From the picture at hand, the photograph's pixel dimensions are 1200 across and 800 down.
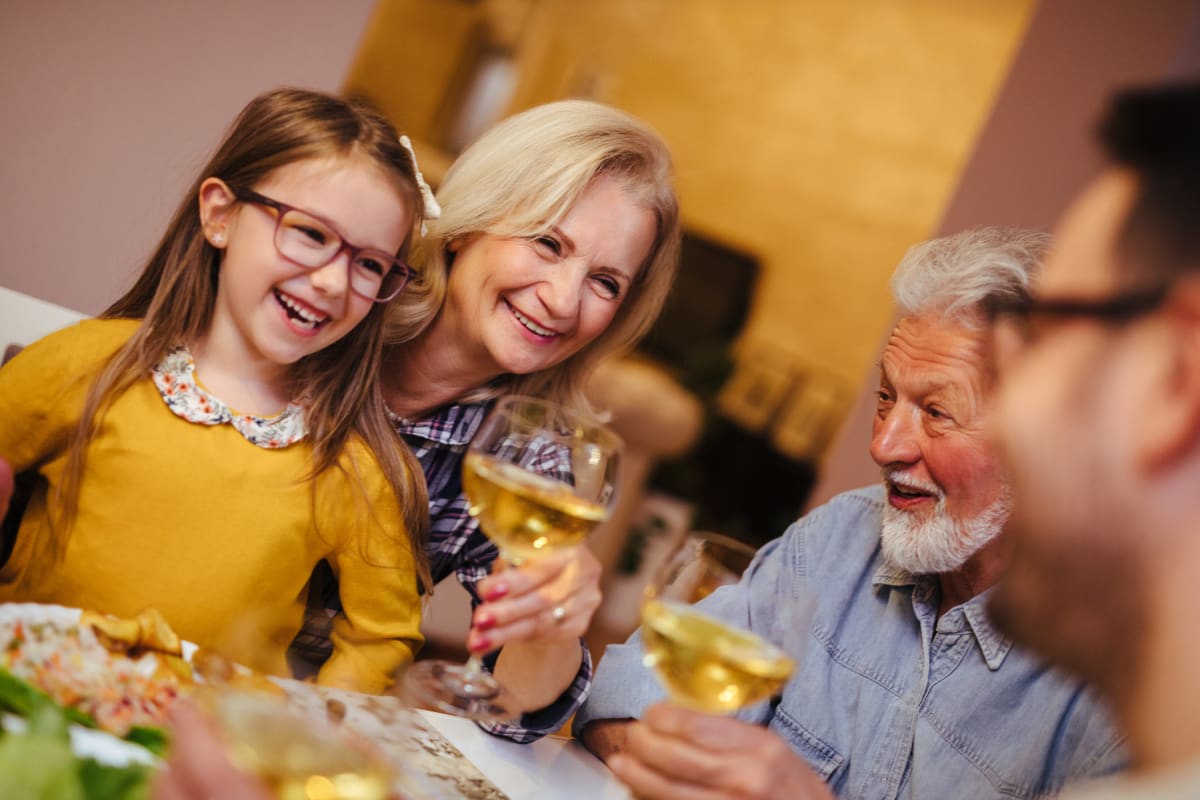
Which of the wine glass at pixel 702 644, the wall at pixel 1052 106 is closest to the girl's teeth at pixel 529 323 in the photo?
the wine glass at pixel 702 644

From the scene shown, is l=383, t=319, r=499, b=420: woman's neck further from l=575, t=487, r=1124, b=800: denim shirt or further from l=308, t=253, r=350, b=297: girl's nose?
l=575, t=487, r=1124, b=800: denim shirt

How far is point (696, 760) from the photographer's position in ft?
3.37

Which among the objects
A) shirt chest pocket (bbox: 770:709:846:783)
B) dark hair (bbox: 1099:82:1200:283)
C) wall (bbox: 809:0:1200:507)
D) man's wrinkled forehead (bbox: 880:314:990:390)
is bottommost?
shirt chest pocket (bbox: 770:709:846:783)

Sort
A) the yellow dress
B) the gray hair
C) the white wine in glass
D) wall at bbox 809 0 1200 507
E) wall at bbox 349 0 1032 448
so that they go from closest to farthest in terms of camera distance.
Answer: the white wine in glass
the yellow dress
the gray hair
wall at bbox 809 0 1200 507
wall at bbox 349 0 1032 448

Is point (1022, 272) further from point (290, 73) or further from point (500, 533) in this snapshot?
point (290, 73)

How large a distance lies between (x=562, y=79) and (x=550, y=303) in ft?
22.4

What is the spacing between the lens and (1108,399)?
71 centimetres

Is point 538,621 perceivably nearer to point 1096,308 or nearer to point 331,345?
point 331,345

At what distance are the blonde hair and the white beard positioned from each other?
2.07 feet

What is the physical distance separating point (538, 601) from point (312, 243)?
568 millimetres

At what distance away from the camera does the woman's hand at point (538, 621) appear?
1216 millimetres

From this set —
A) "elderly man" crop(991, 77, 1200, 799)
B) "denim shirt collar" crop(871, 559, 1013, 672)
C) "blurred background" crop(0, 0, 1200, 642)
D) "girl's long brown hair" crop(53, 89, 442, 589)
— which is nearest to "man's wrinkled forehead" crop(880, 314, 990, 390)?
"denim shirt collar" crop(871, 559, 1013, 672)

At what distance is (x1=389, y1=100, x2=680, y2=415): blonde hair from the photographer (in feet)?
5.68

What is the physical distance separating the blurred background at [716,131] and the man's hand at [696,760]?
171 centimetres
